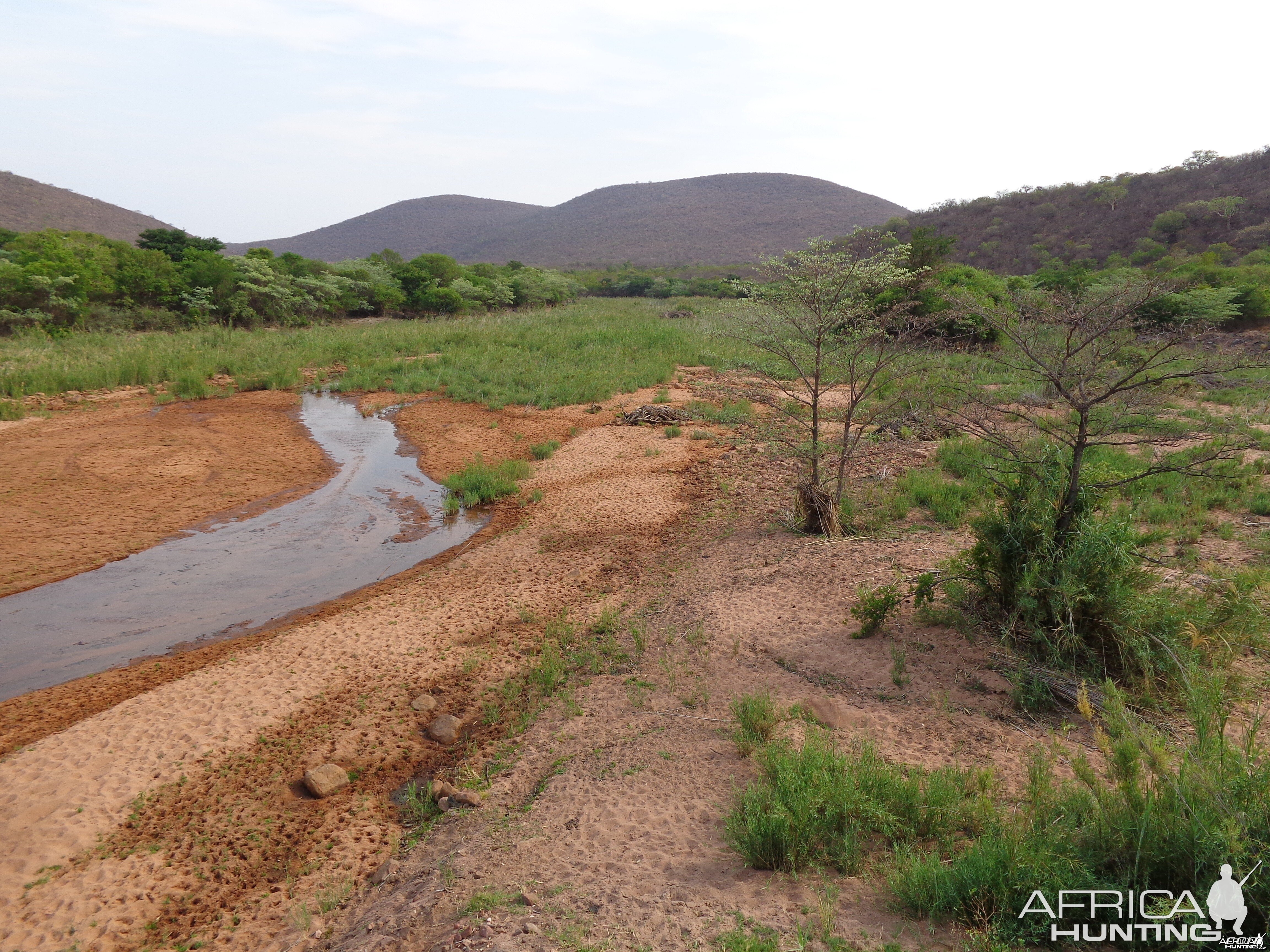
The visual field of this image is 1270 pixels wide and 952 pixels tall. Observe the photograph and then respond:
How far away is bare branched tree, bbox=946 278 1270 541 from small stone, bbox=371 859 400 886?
4.14 m

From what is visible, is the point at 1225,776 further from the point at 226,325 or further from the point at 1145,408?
the point at 226,325

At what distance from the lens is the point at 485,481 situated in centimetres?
916

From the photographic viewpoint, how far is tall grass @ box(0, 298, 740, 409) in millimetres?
14711

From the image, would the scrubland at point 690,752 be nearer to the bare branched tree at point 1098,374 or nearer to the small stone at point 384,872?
the small stone at point 384,872

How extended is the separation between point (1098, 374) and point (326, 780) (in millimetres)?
5053

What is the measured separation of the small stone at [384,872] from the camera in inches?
117

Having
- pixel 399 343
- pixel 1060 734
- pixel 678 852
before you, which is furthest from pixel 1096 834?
pixel 399 343

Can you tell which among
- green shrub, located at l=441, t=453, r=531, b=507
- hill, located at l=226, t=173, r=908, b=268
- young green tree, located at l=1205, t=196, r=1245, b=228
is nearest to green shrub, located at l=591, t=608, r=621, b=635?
green shrub, located at l=441, t=453, r=531, b=507

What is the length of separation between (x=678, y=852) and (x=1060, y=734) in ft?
7.02

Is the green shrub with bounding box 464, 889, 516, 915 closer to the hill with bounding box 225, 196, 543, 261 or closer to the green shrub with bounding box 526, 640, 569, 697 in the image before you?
the green shrub with bounding box 526, 640, 569, 697

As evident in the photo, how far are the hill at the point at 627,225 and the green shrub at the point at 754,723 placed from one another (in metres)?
69.8

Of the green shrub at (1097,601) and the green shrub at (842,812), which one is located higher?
the green shrub at (1097,601)

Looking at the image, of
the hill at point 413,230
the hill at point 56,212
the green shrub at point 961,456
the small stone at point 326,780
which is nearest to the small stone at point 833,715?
the small stone at point 326,780

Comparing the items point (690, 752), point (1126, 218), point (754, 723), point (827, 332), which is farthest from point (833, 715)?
point (1126, 218)
